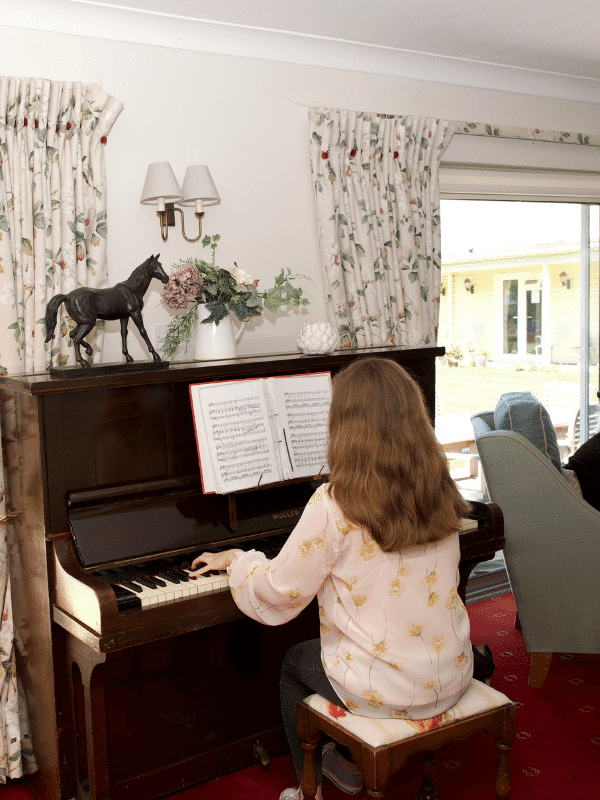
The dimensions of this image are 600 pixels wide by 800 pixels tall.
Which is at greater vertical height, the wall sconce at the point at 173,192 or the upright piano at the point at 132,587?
the wall sconce at the point at 173,192

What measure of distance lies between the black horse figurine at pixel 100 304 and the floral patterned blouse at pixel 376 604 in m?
0.89

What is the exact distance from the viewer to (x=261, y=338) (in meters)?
3.17

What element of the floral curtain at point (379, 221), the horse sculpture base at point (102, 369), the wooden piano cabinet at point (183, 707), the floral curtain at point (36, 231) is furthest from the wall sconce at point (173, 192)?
the wooden piano cabinet at point (183, 707)

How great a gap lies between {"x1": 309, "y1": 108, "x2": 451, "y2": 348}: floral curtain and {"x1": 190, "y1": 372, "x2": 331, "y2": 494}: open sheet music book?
83cm

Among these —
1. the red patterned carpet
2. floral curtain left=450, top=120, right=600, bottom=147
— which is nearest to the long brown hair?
the red patterned carpet

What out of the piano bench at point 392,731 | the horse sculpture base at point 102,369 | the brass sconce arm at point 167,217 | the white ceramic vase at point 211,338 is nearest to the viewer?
the piano bench at point 392,731

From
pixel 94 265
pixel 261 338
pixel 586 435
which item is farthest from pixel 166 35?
pixel 586 435

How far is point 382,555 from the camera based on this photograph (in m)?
1.79

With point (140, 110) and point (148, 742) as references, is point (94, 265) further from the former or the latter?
point (148, 742)

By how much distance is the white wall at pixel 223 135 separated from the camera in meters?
2.77

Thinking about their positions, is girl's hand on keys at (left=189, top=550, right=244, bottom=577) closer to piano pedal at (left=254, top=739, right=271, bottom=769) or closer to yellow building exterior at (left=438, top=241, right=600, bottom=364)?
piano pedal at (left=254, top=739, right=271, bottom=769)

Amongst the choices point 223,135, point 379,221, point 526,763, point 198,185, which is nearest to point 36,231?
point 198,185

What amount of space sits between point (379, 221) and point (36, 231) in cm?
147

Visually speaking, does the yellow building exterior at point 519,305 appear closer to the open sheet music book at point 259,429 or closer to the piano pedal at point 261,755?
the open sheet music book at point 259,429
